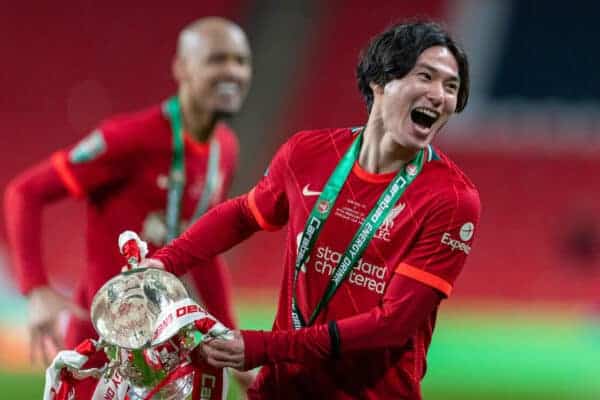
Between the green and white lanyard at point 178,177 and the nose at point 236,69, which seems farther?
the nose at point 236,69

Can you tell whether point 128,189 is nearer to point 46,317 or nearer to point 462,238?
point 46,317

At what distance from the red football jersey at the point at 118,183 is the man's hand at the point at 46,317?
205 millimetres

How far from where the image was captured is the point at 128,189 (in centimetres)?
554

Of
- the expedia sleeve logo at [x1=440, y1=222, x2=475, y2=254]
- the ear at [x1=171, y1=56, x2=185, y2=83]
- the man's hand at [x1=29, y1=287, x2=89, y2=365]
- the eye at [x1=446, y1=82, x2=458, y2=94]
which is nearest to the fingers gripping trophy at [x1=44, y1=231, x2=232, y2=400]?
the expedia sleeve logo at [x1=440, y1=222, x2=475, y2=254]

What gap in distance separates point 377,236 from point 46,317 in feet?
6.09

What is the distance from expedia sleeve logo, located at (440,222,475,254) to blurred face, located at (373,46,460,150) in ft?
0.86

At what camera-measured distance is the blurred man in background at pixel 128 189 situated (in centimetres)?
545

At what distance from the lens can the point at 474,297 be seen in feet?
41.9

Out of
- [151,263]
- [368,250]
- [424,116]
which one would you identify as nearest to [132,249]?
[151,263]

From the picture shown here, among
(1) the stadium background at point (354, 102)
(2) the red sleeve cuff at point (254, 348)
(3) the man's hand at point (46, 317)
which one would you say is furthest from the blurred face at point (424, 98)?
(1) the stadium background at point (354, 102)

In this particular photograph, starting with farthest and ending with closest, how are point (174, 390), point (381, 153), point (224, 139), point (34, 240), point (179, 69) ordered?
point (179, 69) < point (224, 139) < point (34, 240) < point (381, 153) < point (174, 390)

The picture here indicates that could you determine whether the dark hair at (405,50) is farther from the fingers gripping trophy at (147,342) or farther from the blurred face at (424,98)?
the fingers gripping trophy at (147,342)

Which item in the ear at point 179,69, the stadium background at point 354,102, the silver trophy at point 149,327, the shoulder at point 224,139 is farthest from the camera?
the stadium background at point 354,102

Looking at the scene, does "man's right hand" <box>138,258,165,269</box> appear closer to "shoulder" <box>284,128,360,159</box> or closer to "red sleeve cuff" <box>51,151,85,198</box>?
"shoulder" <box>284,128,360,159</box>
